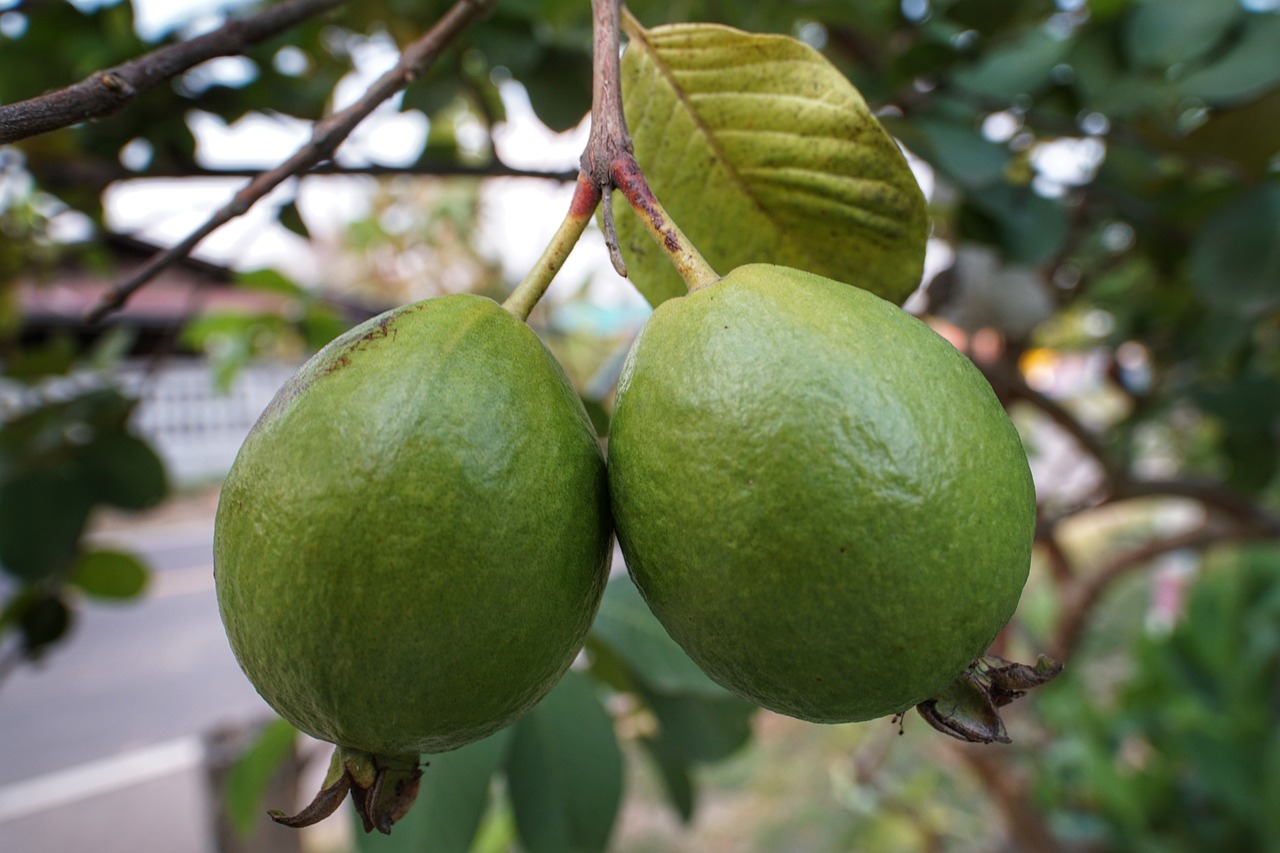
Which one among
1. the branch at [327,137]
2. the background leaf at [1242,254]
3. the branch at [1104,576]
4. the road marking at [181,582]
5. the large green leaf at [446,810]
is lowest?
the road marking at [181,582]

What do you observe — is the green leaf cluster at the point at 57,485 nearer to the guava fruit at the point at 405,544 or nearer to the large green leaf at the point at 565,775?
the large green leaf at the point at 565,775

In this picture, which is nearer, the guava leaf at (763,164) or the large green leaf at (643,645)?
the guava leaf at (763,164)

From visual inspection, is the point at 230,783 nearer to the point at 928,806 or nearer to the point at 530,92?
the point at 530,92

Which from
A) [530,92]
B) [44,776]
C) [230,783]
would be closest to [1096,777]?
[230,783]

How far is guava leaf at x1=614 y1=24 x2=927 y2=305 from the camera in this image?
0.82 m

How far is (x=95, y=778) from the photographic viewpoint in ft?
15.9

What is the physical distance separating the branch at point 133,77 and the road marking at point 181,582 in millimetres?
7967

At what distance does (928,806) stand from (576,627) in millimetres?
3961

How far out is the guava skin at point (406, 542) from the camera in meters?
0.57

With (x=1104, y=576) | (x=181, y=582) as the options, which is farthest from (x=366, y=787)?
(x=181, y=582)

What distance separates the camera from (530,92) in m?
1.47

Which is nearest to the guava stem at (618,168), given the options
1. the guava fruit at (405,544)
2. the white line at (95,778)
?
the guava fruit at (405,544)

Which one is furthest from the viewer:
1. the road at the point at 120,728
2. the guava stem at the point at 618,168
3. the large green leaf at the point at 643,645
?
the road at the point at 120,728

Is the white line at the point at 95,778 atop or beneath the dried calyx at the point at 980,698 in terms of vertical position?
beneath
